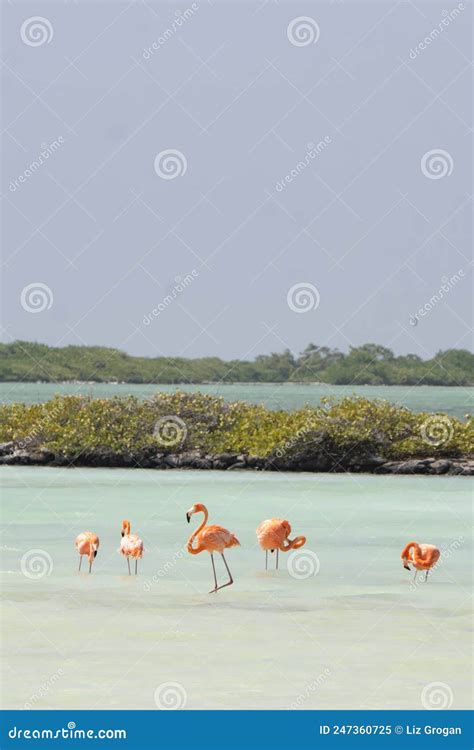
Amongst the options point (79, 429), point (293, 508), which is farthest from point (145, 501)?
point (79, 429)

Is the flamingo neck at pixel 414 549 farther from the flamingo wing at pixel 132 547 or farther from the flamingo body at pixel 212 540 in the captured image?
Answer: the flamingo wing at pixel 132 547

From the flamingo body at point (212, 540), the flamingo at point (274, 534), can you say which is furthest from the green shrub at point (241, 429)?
the flamingo body at point (212, 540)

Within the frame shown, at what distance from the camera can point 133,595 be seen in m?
10.3

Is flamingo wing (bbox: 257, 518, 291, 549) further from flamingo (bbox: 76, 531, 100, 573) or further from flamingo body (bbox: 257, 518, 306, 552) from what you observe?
flamingo (bbox: 76, 531, 100, 573)

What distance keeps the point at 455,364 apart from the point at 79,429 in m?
82.2

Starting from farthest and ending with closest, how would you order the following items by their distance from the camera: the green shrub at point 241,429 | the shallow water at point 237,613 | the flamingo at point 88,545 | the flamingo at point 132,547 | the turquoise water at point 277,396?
the turquoise water at point 277,396, the green shrub at point 241,429, the flamingo at point 88,545, the flamingo at point 132,547, the shallow water at point 237,613

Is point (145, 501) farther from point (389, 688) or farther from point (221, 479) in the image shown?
point (389, 688)

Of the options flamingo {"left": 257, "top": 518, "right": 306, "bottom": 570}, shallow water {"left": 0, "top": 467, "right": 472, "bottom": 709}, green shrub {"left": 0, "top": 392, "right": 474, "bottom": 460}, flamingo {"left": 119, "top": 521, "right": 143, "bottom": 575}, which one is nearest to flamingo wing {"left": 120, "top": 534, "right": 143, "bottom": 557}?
flamingo {"left": 119, "top": 521, "right": 143, "bottom": 575}

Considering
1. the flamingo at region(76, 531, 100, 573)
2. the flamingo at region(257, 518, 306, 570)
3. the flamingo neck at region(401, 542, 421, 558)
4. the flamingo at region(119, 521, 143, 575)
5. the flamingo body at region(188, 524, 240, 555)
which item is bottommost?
the flamingo at region(76, 531, 100, 573)

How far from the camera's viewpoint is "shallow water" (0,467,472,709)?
745 cm

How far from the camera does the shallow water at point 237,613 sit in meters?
7.45

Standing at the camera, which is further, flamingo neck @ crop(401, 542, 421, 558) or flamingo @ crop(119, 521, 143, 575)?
flamingo neck @ crop(401, 542, 421, 558)

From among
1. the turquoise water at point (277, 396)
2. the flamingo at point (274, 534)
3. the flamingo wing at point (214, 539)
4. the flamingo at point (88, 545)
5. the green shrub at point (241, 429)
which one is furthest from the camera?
the turquoise water at point (277, 396)

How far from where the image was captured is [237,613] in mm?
9594
